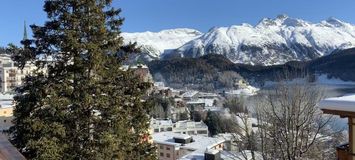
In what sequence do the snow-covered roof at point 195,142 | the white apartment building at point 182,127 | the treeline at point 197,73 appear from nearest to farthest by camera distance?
the snow-covered roof at point 195,142, the white apartment building at point 182,127, the treeline at point 197,73

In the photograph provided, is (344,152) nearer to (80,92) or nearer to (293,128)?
(80,92)

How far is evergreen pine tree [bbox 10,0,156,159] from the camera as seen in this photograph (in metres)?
7.79

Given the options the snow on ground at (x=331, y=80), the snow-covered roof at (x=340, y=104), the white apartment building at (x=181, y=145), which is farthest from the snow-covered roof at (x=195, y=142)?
the snow on ground at (x=331, y=80)

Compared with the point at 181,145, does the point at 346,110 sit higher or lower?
higher

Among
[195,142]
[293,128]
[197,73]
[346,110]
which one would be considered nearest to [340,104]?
[346,110]

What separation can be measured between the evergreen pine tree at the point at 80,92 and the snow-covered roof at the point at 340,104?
14.2 feet

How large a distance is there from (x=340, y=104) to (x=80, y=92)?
5.01 meters

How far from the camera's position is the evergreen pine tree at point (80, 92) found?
779cm

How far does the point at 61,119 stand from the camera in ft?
25.7

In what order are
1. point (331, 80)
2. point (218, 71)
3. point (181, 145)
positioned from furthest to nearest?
1. point (218, 71)
2. point (331, 80)
3. point (181, 145)

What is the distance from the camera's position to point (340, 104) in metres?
4.15

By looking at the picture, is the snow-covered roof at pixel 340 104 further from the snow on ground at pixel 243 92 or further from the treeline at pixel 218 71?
the treeline at pixel 218 71

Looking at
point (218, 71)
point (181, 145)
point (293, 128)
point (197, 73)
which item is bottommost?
point (181, 145)

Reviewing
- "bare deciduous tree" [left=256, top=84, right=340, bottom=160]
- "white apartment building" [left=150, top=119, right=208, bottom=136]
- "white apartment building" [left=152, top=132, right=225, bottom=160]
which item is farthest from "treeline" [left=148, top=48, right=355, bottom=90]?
"bare deciduous tree" [left=256, top=84, right=340, bottom=160]
